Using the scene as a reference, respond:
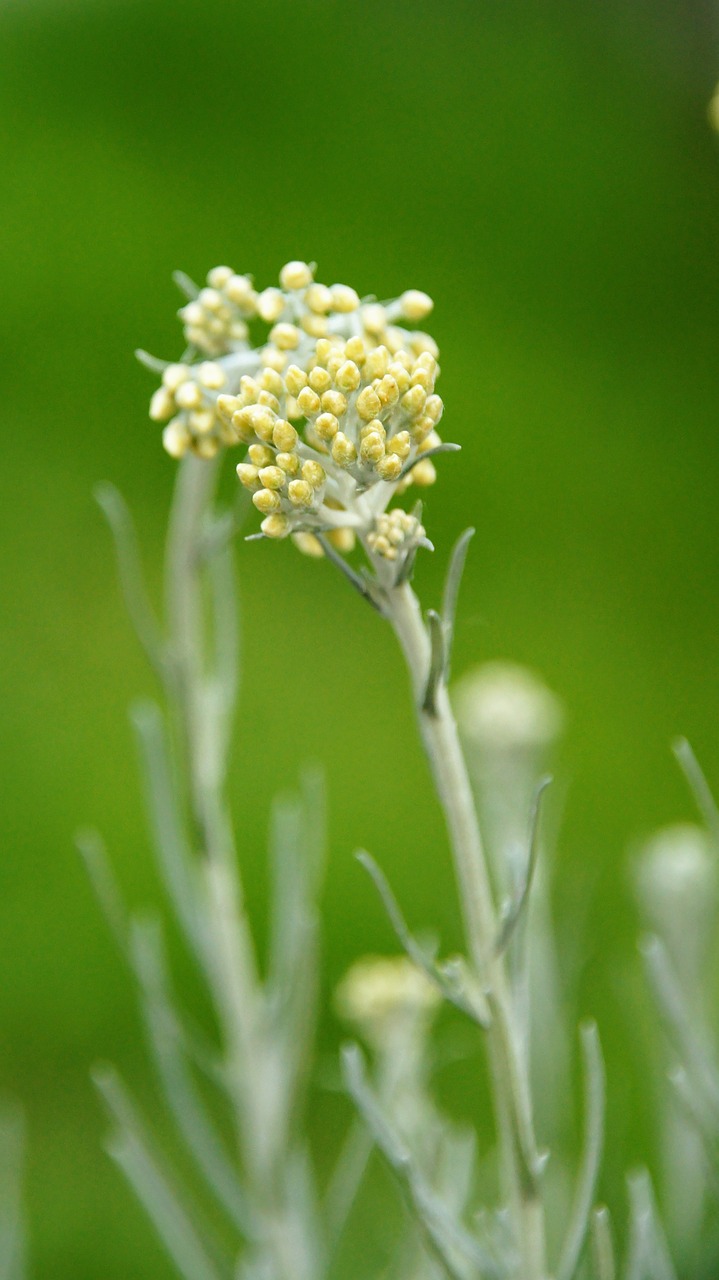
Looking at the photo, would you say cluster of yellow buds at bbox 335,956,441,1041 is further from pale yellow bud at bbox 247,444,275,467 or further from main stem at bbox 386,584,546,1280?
pale yellow bud at bbox 247,444,275,467

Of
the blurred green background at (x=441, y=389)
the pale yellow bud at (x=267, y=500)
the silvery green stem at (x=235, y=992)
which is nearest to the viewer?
the pale yellow bud at (x=267, y=500)

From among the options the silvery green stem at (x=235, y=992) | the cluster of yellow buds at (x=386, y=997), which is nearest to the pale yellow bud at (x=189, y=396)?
the silvery green stem at (x=235, y=992)

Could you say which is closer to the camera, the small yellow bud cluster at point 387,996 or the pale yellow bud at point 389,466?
the pale yellow bud at point 389,466

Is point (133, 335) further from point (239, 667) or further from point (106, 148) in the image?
point (239, 667)

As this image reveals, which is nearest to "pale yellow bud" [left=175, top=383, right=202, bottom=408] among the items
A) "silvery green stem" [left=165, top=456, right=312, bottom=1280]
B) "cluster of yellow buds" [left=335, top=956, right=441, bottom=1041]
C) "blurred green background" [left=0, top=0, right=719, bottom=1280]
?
"silvery green stem" [left=165, top=456, right=312, bottom=1280]

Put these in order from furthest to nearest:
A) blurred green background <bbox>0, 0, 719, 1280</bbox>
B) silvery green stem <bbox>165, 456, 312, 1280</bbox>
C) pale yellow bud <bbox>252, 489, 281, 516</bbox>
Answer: blurred green background <bbox>0, 0, 719, 1280</bbox> → silvery green stem <bbox>165, 456, 312, 1280</bbox> → pale yellow bud <bbox>252, 489, 281, 516</bbox>

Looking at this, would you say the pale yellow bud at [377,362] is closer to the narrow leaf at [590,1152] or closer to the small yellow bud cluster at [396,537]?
the small yellow bud cluster at [396,537]
